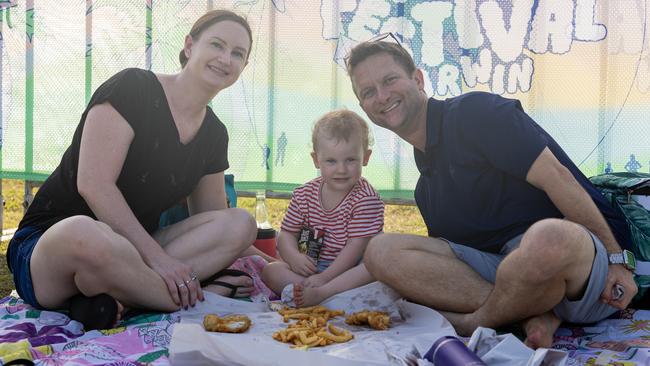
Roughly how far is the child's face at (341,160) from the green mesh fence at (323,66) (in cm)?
107

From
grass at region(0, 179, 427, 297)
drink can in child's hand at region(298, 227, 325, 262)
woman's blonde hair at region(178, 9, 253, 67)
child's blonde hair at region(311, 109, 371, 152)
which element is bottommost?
grass at region(0, 179, 427, 297)

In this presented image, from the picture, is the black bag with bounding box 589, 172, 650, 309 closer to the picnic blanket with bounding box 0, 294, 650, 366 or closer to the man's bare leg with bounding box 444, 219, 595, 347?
the picnic blanket with bounding box 0, 294, 650, 366

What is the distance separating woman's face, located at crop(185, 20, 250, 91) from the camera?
2.43m

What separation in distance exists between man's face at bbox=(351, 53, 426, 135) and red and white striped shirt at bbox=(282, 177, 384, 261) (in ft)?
1.31

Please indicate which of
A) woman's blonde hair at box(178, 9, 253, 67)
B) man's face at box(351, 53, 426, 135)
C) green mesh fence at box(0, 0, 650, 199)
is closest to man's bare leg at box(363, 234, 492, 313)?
man's face at box(351, 53, 426, 135)

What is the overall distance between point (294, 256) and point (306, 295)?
32 centimetres

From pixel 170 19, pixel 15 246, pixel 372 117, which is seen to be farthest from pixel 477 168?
pixel 170 19

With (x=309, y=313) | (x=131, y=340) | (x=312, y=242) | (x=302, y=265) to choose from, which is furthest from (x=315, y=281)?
(x=131, y=340)

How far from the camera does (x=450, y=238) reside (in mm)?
2334

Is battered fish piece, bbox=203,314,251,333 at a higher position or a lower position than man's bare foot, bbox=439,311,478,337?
higher

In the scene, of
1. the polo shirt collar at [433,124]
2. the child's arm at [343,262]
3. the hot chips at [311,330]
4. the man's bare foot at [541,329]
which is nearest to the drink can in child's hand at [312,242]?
the child's arm at [343,262]

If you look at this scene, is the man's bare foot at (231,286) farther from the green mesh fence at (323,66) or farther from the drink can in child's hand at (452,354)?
the green mesh fence at (323,66)

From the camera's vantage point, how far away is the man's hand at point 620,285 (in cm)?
199

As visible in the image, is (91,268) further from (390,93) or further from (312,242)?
(390,93)
